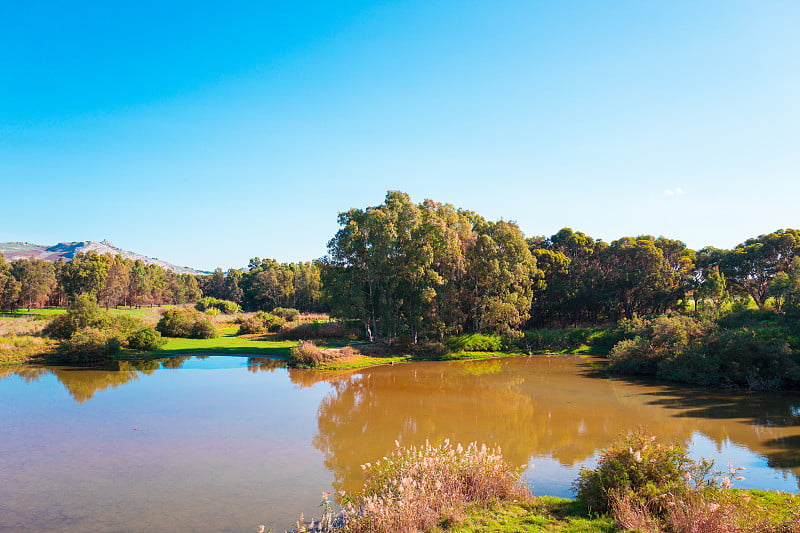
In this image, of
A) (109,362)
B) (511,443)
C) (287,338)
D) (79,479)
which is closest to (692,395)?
(511,443)

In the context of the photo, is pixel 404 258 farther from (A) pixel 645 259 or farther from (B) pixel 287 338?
(A) pixel 645 259

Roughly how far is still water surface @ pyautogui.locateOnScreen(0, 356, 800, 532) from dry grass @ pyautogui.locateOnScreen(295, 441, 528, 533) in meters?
2.42

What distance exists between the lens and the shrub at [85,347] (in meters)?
29.6

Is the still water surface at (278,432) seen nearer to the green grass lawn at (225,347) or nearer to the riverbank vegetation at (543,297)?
the riverbank vegetation at (543,297)

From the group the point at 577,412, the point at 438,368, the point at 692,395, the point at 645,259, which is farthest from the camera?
the point at 645,259

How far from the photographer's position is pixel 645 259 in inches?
1578

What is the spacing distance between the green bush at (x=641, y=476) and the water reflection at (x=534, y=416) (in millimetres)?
4254

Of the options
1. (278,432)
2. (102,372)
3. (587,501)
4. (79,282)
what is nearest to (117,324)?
(102,372)

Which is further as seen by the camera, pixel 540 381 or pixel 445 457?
pixel 540 381

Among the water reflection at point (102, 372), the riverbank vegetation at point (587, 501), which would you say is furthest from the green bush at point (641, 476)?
the water reflection at point (102, 372)

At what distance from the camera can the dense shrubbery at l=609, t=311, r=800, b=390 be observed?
2033 cm

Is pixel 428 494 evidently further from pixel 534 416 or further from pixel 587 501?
pixel 534 416

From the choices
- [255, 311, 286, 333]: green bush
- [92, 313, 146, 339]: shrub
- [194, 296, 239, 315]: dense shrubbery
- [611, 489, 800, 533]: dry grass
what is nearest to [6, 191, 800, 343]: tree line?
[255, 311, 286, 333]: green bush

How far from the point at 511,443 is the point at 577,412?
5383 mm
